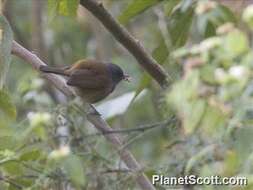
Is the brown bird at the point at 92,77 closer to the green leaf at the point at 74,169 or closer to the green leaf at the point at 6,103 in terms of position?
the green leaf at the point at 6,103

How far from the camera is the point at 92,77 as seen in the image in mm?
4266

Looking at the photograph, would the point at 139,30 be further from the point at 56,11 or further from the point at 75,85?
the point at 56,11

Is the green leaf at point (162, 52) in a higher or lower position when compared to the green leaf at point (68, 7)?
lower

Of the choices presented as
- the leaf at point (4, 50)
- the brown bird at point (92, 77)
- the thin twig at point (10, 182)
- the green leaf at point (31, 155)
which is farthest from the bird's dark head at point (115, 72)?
the green leaf at point (31, 155)

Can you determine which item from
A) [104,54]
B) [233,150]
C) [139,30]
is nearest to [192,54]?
[233,150]

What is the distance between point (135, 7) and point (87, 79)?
166cm

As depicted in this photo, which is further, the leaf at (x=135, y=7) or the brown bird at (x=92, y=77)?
the brown bird at (x=92, y=77)

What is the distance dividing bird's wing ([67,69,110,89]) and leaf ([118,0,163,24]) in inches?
56.4

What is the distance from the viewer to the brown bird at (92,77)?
13.1ft

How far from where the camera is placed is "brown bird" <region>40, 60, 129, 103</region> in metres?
4.00

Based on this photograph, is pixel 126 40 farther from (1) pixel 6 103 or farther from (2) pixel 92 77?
(2) pixel 92 77

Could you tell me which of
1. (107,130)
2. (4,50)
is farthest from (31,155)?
(4,50)

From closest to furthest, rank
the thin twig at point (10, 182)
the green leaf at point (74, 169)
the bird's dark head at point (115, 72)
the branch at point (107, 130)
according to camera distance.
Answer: the green leaf at point (74, 169) < the branch at point (107, 130) < the thin twig at point (10, 182) < the bird's dark head at point (115, 72)

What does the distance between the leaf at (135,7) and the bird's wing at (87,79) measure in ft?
4.70
